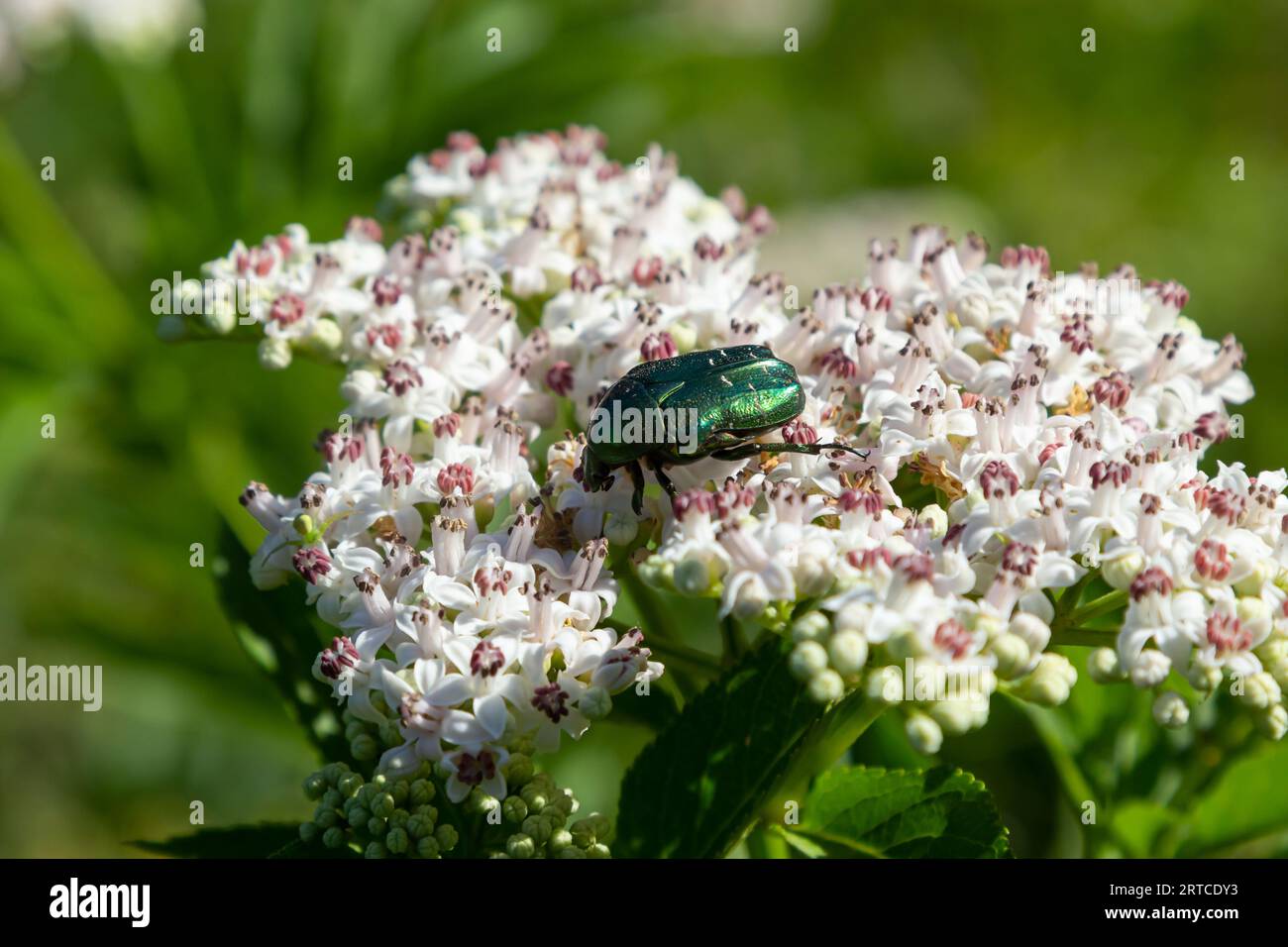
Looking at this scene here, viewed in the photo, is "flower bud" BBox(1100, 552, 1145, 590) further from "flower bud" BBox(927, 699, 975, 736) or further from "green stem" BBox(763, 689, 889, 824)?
"green stem" BBox(763, 689, 889, 824)

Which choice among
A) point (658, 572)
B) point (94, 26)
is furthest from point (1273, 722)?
point (94, 26)

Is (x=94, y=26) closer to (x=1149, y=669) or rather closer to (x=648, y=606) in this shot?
(x=648, y=606)

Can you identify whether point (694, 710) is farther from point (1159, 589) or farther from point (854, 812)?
point (1159, 589)

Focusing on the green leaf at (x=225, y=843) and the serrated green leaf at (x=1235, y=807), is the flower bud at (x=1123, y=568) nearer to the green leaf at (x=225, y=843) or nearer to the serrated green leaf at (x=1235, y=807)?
the serrated green leaf at (x=1235, y=807)

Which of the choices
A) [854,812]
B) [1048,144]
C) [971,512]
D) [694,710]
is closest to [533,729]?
[694,710]

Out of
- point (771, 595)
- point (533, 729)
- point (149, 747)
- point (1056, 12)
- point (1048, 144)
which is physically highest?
point (1056, 12)
